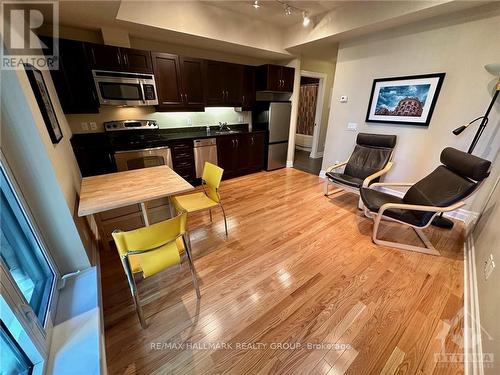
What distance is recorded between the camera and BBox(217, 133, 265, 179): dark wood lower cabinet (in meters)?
3.88

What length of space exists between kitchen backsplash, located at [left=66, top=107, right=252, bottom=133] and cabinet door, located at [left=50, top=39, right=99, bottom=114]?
28cm

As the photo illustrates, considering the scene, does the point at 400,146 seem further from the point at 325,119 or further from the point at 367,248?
the point at 325,119

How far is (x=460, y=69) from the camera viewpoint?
247cm

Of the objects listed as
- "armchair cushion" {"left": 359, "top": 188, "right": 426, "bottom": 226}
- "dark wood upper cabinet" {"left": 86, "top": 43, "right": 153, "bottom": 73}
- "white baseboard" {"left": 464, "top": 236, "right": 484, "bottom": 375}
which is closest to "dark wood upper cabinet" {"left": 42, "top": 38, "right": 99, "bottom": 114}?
"dark wood upper cabinet" {"left": 86, "top": 43, "right": 153, "bottom": 73}

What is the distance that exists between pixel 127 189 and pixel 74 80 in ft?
6.93

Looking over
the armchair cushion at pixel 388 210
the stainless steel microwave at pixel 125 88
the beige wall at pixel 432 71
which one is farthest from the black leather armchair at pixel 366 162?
the stainless steel microwave at pixel 125 88

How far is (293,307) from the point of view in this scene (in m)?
1.53

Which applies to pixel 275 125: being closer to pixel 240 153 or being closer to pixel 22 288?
pixel 240 153

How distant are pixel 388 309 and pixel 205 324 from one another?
4.58 feet

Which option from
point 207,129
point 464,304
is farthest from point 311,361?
point 207,129

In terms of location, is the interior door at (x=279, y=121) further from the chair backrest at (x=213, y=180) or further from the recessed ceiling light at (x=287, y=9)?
the chair backrest at (x=213, y=180)

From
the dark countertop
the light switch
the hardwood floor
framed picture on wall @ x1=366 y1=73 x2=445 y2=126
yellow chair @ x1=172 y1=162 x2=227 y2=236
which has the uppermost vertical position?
framed picture on wall @ x1=366 y1=73 x2=445 y2=126

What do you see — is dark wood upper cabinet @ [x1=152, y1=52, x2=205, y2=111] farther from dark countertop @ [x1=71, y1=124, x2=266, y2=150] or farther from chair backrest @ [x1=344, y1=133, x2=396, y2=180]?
chair backrest @ [x1=344, y1=133, x2=396, y2=180]

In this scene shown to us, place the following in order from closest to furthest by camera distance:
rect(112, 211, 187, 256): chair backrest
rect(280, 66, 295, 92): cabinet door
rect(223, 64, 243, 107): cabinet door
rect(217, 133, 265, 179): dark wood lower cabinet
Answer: rect(112, 211, 187, 256): chair backrest → rect(223, 64, 243, 107): cabinet door → rect(217, 133, 265, 179): dark wood lower cabinet → rect(280, 66, 295, 92): cabinet door
